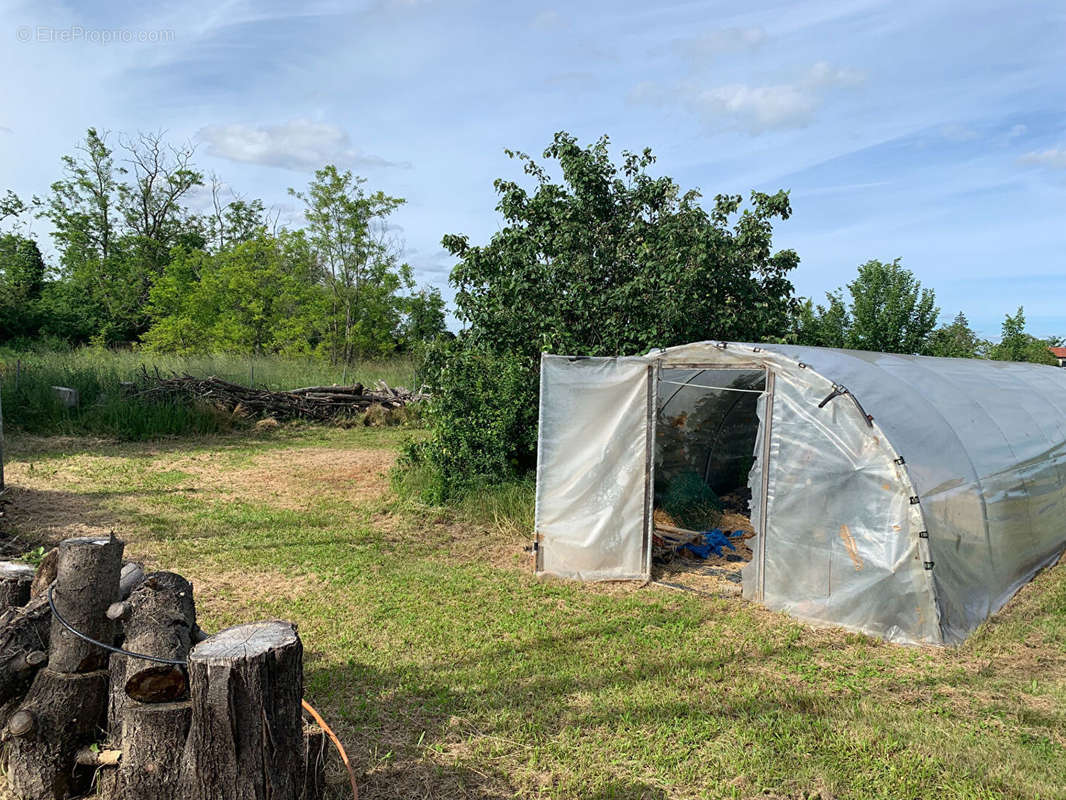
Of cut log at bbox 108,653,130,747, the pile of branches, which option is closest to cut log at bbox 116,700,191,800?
cut log at bbox 108,653,130,747

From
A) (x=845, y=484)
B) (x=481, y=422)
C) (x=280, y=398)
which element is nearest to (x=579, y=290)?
(x=481, y=422)

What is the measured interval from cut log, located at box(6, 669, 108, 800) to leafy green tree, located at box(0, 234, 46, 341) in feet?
102

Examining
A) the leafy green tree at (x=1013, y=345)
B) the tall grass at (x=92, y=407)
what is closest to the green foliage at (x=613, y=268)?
the tall grass at (x=92, y=407)

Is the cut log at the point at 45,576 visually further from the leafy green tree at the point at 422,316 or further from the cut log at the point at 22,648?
the leafy green tree at the point at 422,316

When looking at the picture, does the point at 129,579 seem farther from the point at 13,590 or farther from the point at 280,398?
the point at 280,398

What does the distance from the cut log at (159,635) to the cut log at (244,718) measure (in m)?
0.28

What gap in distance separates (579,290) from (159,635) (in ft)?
22.1

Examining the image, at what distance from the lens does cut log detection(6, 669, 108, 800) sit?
3.31 m

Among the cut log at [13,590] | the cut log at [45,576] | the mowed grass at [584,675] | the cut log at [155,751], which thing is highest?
the cut log at [45,576]

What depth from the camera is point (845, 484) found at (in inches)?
231

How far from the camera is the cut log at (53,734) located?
10.9 ft

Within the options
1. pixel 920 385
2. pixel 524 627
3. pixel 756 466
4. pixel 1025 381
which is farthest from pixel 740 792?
pixel 1025 381

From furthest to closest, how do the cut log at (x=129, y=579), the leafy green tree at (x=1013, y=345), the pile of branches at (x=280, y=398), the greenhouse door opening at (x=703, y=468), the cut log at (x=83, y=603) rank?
the leafy green tree at (x=1013, y=345)
the pile of branches at (x=280, y=398)
the greenhouse door opening at (x=703, y=468)
the cut log at (x=129, y=579)
the cut log at (x=83, y=603)

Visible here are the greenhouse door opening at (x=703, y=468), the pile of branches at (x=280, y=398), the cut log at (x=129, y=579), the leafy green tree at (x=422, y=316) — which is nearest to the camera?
the cut log at (x=129, y=579)
